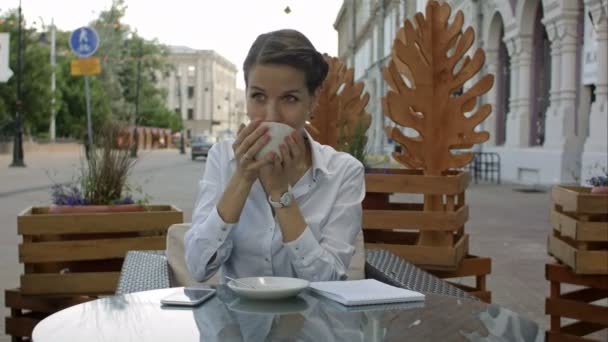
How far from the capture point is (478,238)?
913 centimetres

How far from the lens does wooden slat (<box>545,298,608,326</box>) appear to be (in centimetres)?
380

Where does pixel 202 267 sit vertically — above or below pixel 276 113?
below

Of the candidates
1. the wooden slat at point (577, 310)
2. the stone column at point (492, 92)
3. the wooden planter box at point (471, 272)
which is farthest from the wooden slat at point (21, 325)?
the stone column at point (492, 92)

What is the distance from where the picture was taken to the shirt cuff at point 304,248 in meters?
2.32

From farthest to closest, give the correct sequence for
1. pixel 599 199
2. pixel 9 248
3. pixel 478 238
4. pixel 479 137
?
pixel 478 238
pixel 9 248
pixel 479 137
pixel 599 199

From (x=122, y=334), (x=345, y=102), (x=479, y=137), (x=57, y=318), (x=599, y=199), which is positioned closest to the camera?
(x=122, y=334)

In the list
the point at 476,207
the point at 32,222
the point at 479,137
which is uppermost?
the point at 479,137

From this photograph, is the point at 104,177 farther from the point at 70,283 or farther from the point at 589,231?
the point at 589,231

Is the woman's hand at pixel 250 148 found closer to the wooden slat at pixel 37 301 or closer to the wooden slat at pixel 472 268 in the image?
the wooden slat at pixel 37 301

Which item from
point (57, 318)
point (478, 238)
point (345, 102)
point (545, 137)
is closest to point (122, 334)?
point (57, 318)

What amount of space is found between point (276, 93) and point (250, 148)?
0.24 m

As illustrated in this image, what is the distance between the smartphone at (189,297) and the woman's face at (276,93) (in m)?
0.54

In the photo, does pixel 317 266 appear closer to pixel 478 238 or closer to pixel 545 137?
pixel 478 238

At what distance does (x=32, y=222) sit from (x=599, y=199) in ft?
8.83
